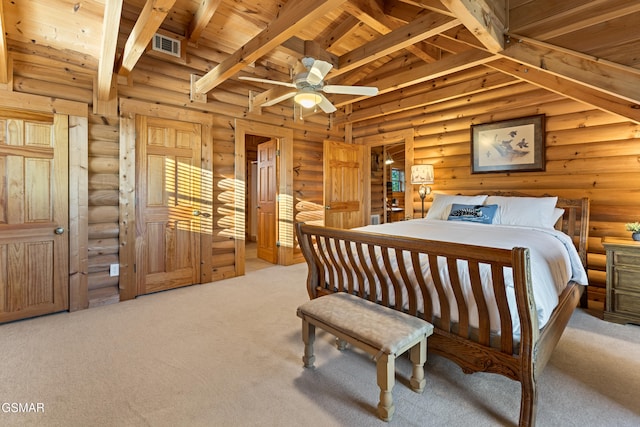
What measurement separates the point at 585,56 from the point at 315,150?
3901 mm

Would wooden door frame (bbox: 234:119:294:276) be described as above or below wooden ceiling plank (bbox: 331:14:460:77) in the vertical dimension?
below

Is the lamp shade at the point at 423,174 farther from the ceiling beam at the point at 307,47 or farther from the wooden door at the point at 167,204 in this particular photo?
the wooden door at the point at 167,204

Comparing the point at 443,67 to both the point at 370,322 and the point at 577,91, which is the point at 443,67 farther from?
the point at 370,322

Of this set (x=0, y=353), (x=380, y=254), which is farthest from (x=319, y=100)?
(x=0, y=353)

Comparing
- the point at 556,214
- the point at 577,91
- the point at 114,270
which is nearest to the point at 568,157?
the point at 556,214

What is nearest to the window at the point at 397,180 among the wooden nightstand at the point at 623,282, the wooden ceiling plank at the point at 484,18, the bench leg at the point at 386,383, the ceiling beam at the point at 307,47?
the ceiling beam at the point at 307,47

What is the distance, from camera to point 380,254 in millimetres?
2213

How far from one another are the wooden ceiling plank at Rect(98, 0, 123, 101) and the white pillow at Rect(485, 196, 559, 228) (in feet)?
13.1

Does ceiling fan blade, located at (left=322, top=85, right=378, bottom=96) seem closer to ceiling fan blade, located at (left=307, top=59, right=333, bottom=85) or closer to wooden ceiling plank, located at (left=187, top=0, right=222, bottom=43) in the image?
ceiling fan blade, located at (left=307, top=59, right=333, bottom=85)

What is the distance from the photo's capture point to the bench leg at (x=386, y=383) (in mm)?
1578

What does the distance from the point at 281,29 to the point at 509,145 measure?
10.6ft

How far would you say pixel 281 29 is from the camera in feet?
8.05

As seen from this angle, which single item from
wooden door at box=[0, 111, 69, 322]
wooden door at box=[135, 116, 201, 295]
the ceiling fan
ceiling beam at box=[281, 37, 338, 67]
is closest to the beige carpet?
wooden door at box=[0, 111, 69, 322]

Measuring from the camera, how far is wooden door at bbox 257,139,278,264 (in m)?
5.23
